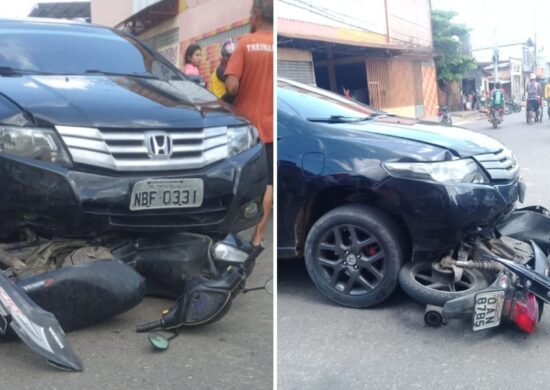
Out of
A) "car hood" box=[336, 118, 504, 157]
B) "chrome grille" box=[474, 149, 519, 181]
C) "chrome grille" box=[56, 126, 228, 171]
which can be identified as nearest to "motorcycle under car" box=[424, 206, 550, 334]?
"chrome grille" box=[474, 149, 519, 181]

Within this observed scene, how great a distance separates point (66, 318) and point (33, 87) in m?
0.68

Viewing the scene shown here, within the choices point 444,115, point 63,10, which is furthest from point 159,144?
point 444,115

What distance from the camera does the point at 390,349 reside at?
2.56 m

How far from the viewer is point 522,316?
2.58m

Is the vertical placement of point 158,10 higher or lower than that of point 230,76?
higher

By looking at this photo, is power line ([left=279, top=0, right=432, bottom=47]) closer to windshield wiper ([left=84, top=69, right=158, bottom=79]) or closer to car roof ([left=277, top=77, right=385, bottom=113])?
car roof ([left=277, top=77, right=385, bottom=113])

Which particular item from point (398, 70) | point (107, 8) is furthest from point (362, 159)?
point (107, 8)

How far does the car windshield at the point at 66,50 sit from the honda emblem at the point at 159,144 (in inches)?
10.1

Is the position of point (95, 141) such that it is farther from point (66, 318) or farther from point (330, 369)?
point (330, 369)

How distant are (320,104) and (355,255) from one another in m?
0.66

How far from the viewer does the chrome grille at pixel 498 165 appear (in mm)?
2871

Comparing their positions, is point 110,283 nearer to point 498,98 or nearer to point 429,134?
point 429,134

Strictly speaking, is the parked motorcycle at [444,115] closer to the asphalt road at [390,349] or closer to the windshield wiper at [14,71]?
the asphalt road at [390,349]

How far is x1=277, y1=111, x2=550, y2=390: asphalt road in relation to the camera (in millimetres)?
→ 2285
